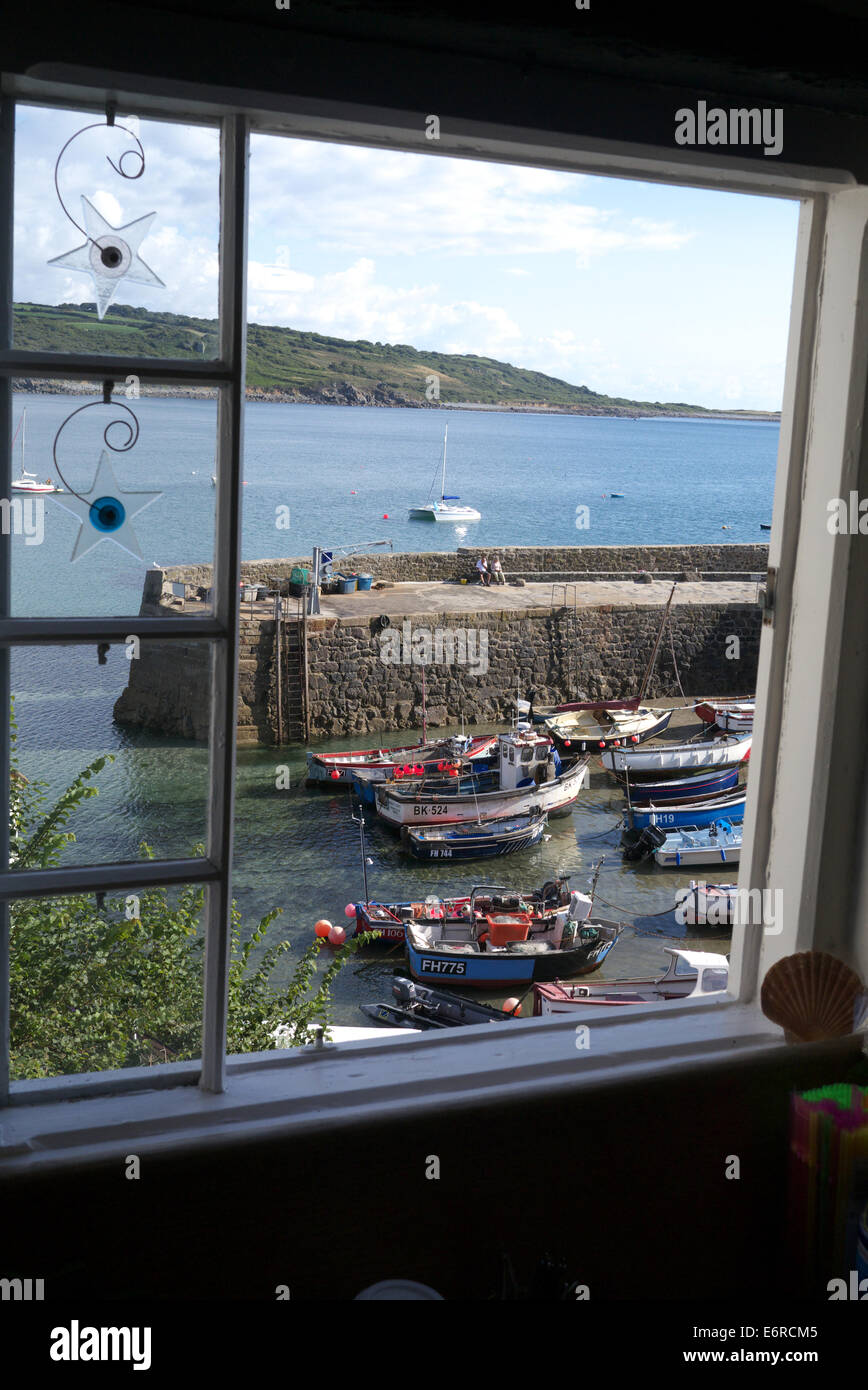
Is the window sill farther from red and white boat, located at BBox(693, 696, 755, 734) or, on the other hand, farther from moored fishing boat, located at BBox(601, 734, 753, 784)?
red and white boat, located at BBox(693, 696, 755, 734)

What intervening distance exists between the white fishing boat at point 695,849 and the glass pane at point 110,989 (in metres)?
11.1

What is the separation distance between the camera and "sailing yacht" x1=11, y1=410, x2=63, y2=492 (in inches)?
33.4

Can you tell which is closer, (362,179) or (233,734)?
(233,734)

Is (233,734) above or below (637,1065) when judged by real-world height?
above

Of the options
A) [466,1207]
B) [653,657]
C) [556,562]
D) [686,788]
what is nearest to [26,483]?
[466,1207]

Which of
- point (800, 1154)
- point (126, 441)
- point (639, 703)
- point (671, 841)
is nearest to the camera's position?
point (126, 441)

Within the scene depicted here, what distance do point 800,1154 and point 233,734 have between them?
702 mm

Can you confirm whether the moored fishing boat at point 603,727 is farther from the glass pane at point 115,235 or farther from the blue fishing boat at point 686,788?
the glass pane at point 115,235

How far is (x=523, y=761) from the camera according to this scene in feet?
42.0

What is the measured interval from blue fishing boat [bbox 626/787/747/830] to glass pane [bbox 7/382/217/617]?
11840mm

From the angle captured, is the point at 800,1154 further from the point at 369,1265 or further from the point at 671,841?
the point at 671,841

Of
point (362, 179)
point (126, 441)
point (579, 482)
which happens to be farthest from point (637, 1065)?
point (579, 482)


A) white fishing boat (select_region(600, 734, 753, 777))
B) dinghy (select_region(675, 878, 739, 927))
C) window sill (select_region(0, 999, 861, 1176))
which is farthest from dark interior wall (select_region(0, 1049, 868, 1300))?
white fishing boat (select_region(600, 734, 753, 777))

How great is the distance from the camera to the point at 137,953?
1.03 m
